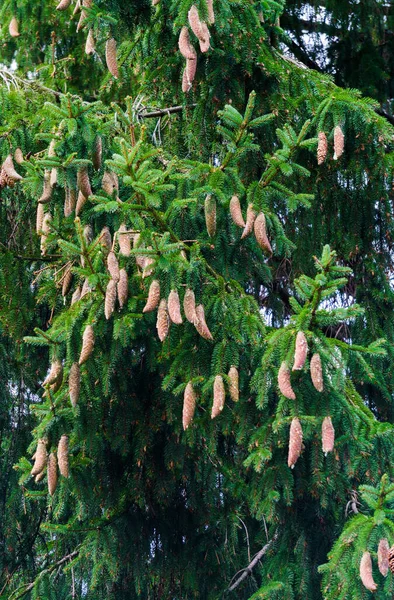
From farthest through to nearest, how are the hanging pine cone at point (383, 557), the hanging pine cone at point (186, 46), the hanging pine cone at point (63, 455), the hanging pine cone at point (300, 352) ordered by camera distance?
the hanging pine cone at point (186, 46)
the hanging pine cone at point (63, 455)
the hanging pine cone at point (383, 557)
the hanging pine cone at point (300, 352)

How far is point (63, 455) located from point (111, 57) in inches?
70.7

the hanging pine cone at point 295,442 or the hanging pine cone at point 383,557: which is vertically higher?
the hanging pine cone at point 295,442

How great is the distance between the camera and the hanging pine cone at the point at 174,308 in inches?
127

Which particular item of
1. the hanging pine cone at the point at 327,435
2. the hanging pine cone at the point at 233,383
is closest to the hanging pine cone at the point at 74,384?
the hanging pine cone at the point at 233,383

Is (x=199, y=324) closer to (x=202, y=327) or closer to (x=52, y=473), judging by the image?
(x=202, y=327)

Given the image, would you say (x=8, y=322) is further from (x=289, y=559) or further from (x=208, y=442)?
(x=289, y=559)

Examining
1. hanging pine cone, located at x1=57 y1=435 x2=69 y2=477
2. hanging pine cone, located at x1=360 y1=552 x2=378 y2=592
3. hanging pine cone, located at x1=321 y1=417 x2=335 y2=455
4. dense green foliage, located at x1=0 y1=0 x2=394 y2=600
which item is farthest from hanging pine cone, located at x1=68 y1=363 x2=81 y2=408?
hanging pine cone, located at x1=360 y1=552 x2=378 y2=592

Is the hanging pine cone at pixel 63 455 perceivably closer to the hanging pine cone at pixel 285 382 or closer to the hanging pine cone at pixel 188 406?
the hanging pine cone at pixel 188 406

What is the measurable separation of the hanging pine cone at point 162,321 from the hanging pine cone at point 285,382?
0.44 m

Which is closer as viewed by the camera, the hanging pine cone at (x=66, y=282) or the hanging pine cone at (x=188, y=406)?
the hanging pine cone at (x=188, y=406)

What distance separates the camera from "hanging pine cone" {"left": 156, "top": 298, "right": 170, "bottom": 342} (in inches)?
128

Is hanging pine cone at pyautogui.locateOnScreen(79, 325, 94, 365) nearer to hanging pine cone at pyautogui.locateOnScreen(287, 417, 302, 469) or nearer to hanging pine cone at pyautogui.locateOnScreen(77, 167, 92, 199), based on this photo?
hanging pine cone at pyautogui.locateOnScreen(77, 167, 92, 199)

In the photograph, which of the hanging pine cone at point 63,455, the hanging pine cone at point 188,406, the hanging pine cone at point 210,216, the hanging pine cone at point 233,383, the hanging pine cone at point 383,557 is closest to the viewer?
the hanging pine cone at point 383,557

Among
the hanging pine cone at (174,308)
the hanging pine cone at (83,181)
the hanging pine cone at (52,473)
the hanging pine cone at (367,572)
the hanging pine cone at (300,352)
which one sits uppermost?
the hanging pine cone at (83,181)
